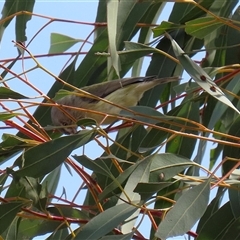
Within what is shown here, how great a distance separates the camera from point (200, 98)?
2326mm

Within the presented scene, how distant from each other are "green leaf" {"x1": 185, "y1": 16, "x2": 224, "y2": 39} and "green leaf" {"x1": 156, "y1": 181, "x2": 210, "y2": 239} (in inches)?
21.7

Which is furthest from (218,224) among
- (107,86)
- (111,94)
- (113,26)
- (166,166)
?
(111,94)

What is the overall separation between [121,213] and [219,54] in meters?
1.03

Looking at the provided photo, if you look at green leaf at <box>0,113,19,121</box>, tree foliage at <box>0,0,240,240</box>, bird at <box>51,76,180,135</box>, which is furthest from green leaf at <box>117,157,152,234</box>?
bird at <box>51,76,180,135</box>

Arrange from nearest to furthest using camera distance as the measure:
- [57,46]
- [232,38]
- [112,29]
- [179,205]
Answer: [179,205] → [112,29] → [232,38] → [57,46]

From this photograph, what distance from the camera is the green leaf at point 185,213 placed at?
1.64m

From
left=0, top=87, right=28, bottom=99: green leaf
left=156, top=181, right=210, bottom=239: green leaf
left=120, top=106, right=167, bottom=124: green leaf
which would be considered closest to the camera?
left=156, top=181, right=210, bottom=239: green leaf

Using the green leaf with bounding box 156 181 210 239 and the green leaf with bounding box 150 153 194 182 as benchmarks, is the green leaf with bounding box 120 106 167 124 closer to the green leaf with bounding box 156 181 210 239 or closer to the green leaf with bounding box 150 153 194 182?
the green leaf with bounding box 150 153 194 182

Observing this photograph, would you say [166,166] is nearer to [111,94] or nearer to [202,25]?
[202,25]

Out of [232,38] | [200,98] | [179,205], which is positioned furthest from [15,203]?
[232,38]

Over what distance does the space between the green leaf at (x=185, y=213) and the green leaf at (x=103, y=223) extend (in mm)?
139

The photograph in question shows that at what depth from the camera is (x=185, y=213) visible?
171 centimetres

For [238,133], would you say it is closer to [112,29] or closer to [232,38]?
[232,38]

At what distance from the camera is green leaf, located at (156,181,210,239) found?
1.64m
